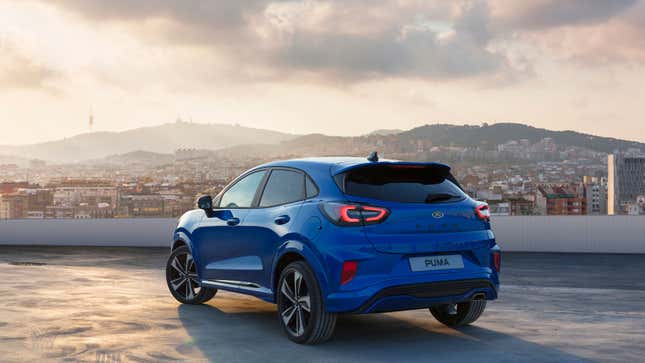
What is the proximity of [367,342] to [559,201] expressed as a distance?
1792 centimetres

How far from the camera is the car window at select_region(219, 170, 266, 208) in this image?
26.7ft

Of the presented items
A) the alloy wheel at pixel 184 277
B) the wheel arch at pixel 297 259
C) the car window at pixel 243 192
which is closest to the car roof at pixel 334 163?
the car window at pixel 243 192

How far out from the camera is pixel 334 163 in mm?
7176

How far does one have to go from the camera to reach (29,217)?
84.2ft

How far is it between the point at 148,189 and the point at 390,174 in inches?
811

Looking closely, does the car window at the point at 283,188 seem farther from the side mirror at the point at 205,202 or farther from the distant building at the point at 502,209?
the distant building at the point at 502,209

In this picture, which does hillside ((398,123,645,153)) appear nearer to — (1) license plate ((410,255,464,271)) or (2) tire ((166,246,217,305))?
(2) tire ((166,246,217,305))

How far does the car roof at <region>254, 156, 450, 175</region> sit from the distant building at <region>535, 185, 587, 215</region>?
16353 mm

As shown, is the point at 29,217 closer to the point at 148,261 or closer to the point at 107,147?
the point at 148,261

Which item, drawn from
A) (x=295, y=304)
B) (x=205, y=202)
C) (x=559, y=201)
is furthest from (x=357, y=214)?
(x=559, y=201)

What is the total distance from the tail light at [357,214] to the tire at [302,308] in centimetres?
53

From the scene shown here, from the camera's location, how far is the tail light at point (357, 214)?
657 cm

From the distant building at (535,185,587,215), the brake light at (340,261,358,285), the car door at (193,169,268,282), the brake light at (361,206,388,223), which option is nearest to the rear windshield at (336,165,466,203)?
the brake light at (361,206,388,223)

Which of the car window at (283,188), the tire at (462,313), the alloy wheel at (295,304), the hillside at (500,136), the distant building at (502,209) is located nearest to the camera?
the alloy wheel at (295,304)
